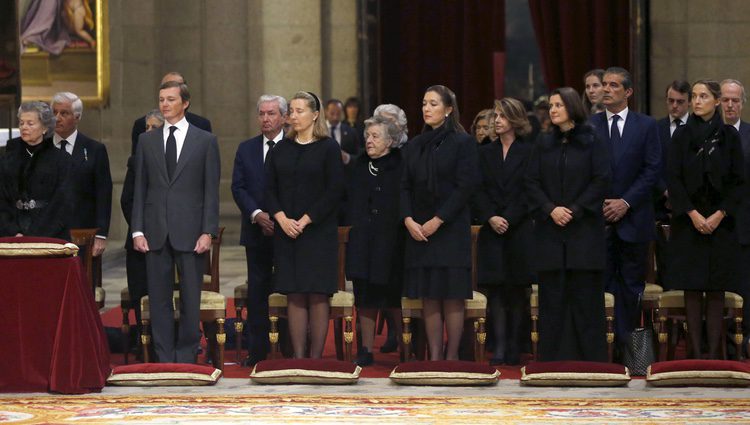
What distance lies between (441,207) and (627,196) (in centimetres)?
120

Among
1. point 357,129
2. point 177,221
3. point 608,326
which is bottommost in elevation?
point 608,326

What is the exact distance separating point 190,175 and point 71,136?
125cm

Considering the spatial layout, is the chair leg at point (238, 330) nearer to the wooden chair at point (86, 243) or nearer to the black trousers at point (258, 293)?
the black trousers at point (258, 293)

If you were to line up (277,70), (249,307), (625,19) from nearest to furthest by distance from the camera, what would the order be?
(249,307)
(277,70)
(625,19)

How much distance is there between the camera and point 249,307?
A: 9352mm

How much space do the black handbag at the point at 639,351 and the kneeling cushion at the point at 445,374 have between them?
1.09 m

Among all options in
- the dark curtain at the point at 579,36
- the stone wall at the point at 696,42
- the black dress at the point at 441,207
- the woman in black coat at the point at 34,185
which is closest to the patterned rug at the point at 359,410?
the black dress at the point at 441,207

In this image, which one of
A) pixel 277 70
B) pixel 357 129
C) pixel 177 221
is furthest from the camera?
pixel 277 70

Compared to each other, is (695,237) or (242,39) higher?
(242,39)

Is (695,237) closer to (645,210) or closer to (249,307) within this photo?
(645,210)

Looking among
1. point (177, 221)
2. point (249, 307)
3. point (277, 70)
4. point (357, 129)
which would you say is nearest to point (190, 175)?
point (177, 221)

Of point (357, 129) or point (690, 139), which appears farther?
point (357, 129)

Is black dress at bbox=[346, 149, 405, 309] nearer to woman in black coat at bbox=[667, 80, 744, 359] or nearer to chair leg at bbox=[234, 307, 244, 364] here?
chair leg at bbox=[234, 307, 244, 364]

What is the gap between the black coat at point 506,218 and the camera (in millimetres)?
9266
